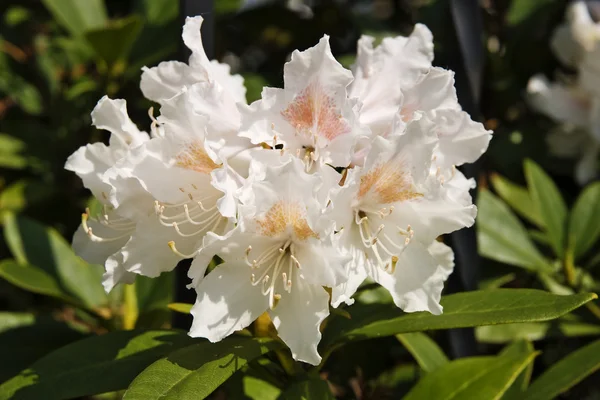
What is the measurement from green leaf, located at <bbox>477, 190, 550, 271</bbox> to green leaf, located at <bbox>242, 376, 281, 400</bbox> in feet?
1.75

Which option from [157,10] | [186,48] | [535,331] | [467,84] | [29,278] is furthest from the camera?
[157,10]

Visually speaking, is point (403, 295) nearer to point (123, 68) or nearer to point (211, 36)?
point (211, 36)

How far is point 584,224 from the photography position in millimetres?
1373

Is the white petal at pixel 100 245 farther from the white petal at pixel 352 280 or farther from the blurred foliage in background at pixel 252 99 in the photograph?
the white petal at pixel 352 280

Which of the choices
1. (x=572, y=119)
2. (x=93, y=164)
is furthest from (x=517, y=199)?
(x=93, y=164)

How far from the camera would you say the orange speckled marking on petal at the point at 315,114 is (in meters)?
0.79

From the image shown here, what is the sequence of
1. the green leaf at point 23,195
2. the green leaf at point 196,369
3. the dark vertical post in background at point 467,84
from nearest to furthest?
the green leaf at point 196,369
the dark vertical post in background at point 467,84
the green leaf at point 23,195

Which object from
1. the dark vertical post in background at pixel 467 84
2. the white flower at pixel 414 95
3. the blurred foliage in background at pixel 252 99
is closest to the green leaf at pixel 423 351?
the blurred foliage in background at pixel 252 99

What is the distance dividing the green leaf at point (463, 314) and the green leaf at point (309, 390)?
0.07 meters

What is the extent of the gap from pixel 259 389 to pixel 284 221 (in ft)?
0.94

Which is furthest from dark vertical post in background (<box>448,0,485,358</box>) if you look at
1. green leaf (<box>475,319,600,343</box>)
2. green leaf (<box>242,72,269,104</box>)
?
green leaf (<box>242,72,269,104</box>)

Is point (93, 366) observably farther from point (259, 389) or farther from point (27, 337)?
point (27, 337)

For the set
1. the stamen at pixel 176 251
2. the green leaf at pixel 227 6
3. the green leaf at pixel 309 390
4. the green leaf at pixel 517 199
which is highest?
the stamen at pixel 176 251

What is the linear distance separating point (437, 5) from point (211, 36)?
83cm
